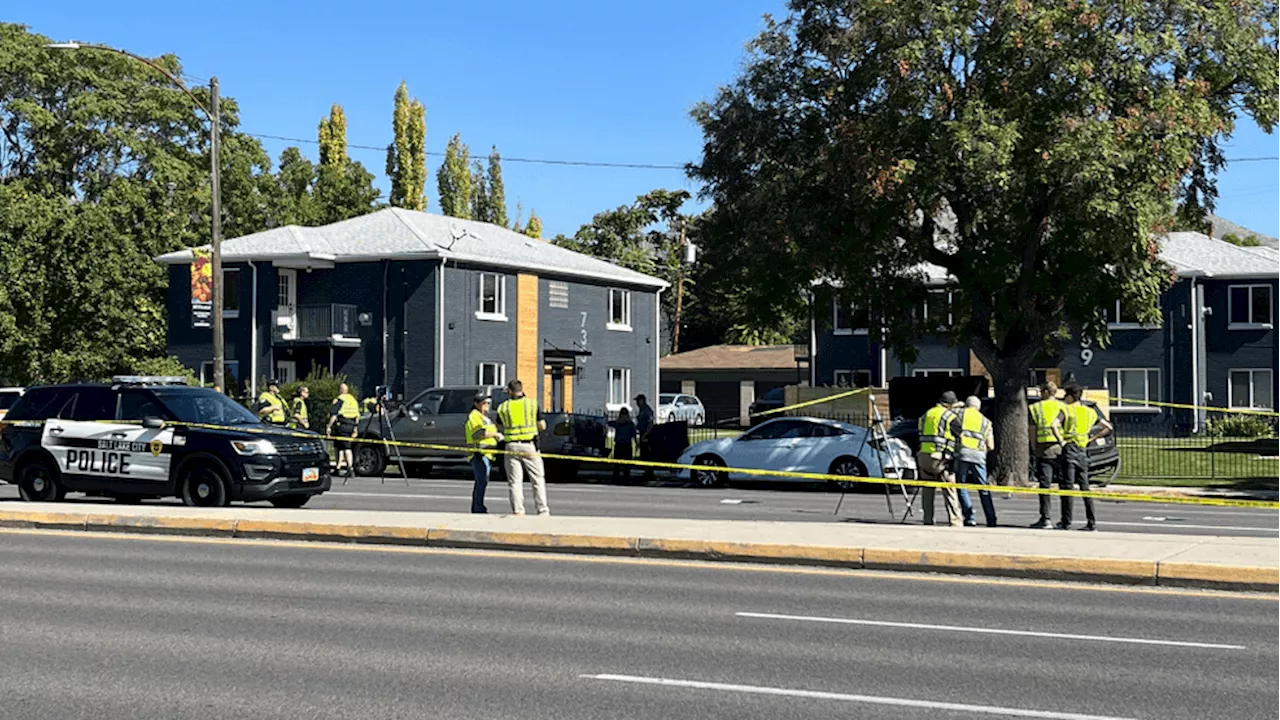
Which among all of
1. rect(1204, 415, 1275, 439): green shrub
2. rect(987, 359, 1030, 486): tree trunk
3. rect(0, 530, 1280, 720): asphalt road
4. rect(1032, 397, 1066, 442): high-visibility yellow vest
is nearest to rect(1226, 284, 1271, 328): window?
rect(1204, 415, 1275, 439): green shrub

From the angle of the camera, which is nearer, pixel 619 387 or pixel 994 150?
pixel 994 150

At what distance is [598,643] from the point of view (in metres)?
10.2

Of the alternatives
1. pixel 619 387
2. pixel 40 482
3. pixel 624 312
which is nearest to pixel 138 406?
pixel 40 482

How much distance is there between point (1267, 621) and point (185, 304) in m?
42.3

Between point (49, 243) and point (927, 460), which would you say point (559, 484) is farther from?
point (49, 243)

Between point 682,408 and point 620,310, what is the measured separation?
8.19m

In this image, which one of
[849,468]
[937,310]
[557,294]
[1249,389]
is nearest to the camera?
[849,468]

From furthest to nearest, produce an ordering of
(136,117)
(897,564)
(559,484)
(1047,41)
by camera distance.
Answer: (136,117), (559,484), (1047,41), (897,564)

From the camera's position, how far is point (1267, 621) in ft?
37.1

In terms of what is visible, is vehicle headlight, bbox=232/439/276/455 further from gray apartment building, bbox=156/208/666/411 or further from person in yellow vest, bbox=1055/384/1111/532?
gray apartment building, bbox=156/208/666/411

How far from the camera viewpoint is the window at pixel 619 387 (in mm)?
53500

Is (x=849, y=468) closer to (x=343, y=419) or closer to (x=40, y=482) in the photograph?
(x=343, y=419)

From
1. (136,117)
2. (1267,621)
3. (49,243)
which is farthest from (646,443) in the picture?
(136,117)

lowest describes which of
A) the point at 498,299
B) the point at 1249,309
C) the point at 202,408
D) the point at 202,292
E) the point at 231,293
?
the point at 202,408
